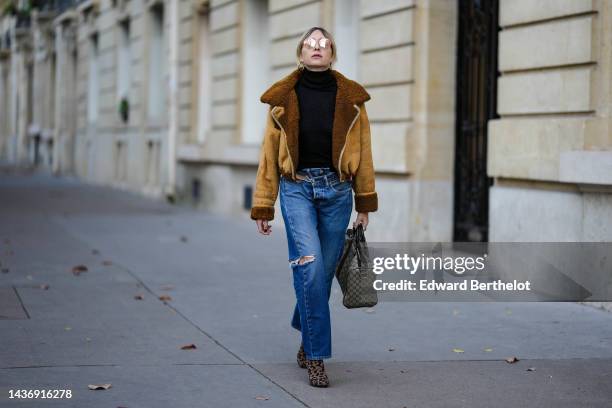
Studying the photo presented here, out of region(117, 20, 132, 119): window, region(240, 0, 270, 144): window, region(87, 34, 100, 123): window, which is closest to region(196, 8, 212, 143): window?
region(240, 0, 270, 144): window

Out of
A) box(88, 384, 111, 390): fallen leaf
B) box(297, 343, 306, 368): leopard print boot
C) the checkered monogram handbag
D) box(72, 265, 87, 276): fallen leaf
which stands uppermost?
the checkered monogram handbag

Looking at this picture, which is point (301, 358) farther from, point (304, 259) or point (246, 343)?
point (246, 343)

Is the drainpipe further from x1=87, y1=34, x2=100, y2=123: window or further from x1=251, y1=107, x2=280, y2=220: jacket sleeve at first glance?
x1=251, y1=107, x2=280, y2=220: jacket sleeve

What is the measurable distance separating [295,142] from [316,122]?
156mm

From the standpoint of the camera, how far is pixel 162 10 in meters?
22.4

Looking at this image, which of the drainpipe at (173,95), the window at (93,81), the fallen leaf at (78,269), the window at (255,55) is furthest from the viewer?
the window at (93,81)

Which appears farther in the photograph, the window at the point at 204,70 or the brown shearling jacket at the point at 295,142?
the window at the point at 204,70

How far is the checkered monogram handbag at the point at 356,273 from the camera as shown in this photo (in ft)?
18.4

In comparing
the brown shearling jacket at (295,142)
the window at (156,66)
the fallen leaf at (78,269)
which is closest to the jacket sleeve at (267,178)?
the brown shearling jacket at (295,142)

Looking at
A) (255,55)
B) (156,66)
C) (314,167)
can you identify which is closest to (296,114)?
(314,167)

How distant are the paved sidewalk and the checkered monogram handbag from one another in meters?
0.44

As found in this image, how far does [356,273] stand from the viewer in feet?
18.5

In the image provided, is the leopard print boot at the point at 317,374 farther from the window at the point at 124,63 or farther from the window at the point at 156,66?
the window at the point at 124,63

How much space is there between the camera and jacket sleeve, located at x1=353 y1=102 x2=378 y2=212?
18.9 ft
